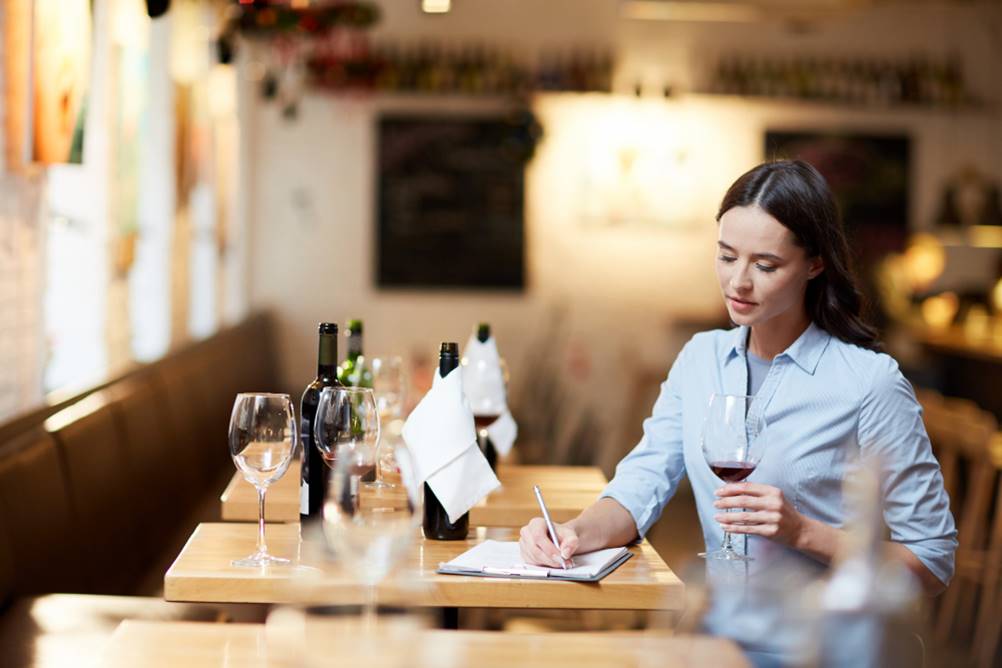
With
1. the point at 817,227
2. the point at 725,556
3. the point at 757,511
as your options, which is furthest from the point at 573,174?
the point at 757,511

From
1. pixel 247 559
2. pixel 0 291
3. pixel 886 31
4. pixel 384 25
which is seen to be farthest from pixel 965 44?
pixel 247 559

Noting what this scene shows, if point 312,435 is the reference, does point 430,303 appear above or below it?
below

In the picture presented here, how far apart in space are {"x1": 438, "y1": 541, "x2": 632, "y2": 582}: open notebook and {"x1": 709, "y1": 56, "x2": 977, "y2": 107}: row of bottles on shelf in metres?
6.15

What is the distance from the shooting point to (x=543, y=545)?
209 cm

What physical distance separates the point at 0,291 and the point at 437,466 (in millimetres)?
1851

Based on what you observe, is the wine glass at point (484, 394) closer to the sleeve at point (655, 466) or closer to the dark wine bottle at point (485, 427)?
the dark wine bottle at point (485, 427)

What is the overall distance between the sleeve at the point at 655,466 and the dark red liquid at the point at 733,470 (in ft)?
0.94

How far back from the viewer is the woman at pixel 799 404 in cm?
214

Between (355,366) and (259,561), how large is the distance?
105cm

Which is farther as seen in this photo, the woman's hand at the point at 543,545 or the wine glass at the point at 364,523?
the woman's hand at the point at 543,545

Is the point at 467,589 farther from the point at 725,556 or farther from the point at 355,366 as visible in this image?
the point at 355,366

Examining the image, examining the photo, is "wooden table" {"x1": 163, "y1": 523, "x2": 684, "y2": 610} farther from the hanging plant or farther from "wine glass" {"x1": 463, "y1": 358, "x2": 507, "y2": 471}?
the hanging plant

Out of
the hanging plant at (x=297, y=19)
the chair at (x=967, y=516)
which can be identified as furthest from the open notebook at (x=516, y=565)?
the chair at (x=967, y=516)

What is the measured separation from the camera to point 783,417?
230 cm
